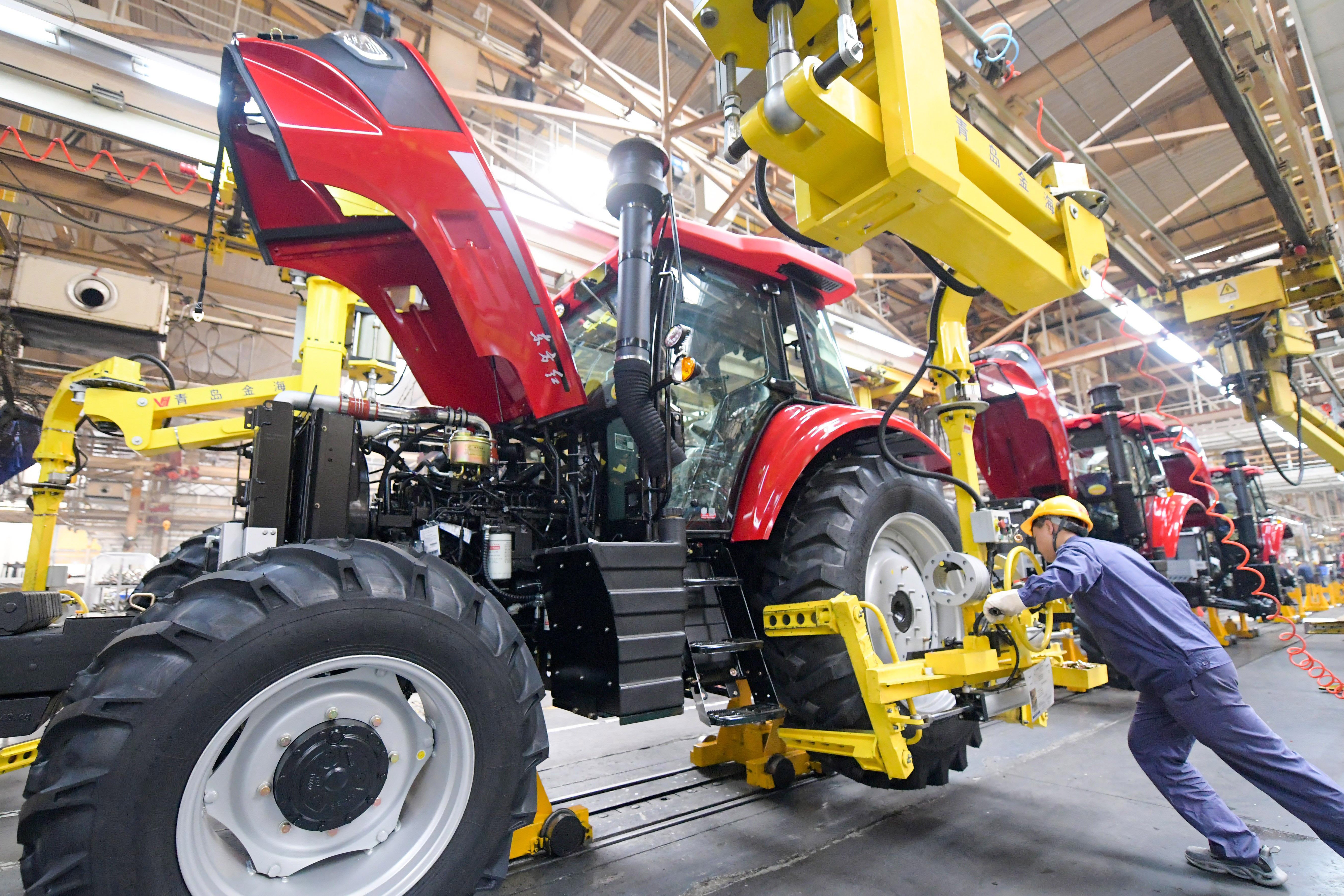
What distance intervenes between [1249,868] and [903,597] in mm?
1370

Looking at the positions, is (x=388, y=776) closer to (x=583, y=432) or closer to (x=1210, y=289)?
(x=583, y=432)

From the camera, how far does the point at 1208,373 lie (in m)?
8.73

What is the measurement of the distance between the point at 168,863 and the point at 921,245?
2549mm

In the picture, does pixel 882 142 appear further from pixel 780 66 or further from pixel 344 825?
pixel 344 825

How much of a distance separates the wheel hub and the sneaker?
107 inches

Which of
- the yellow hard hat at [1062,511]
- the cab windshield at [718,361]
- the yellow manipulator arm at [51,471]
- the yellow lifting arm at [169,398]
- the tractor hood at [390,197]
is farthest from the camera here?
the yellow manipulator arm at [51,471]

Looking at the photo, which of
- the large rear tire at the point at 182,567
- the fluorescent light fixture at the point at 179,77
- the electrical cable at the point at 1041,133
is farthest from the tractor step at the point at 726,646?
the fluorescent light fixture at the point at 179,77

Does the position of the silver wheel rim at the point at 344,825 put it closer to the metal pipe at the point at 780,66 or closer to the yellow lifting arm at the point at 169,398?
the metal pipe at the point at 780,66

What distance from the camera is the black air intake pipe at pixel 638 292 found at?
2.22 meters

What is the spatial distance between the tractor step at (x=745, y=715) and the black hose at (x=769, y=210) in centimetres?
163

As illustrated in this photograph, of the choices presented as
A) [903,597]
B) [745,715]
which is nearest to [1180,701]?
[903,597]

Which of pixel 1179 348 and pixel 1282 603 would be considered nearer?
pixel 1179 348

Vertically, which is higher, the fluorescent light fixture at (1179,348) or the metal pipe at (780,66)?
the fluorescent light fixture at (1179,348)

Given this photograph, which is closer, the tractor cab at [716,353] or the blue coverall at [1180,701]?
the blue coverall at [1180,701]
